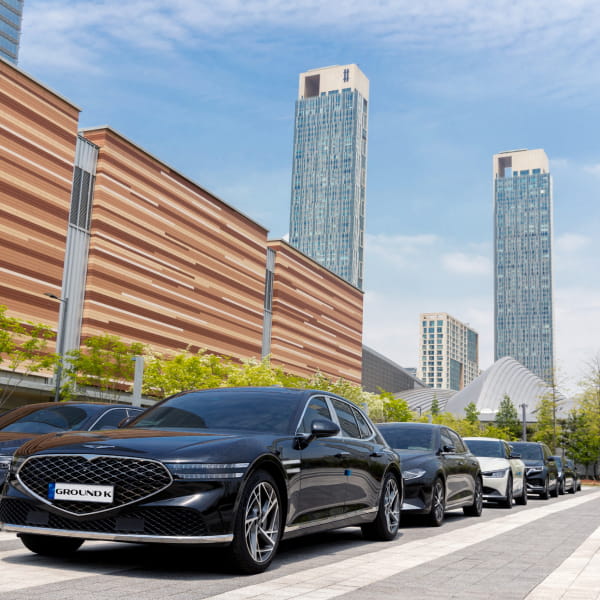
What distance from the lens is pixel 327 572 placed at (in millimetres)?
6090

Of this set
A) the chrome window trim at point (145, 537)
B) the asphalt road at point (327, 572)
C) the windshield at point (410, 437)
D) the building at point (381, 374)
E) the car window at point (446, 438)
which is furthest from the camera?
the building at point (381, 374)

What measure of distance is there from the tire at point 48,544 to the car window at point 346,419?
106 inches

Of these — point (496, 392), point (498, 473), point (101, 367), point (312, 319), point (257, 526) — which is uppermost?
point (312, 319)

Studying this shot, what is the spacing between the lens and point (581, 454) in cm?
6081

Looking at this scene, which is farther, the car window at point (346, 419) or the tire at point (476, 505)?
the tire at point (476, 505)

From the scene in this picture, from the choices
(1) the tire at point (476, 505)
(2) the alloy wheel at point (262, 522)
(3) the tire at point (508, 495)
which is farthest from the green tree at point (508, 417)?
(2) the alloy wheel at point (262, 522)

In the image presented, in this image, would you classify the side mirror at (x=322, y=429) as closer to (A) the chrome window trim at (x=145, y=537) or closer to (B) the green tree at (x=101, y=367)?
(A) the chrome window trim at (x=145, y=537)

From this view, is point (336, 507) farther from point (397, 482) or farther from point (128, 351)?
point (128, 351)

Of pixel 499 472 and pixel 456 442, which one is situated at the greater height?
pixel 456 442

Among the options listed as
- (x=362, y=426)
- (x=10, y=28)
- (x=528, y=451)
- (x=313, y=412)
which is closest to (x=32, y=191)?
(x=528, y=451)

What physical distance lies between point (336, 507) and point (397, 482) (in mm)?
1952

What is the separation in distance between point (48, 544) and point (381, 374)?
489ft

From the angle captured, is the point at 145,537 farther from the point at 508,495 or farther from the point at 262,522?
the point at 508,495

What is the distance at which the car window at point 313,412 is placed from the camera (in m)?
6.88
